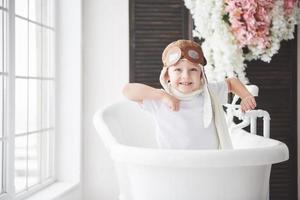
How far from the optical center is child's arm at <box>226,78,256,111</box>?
2164 mm

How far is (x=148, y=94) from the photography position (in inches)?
83.6

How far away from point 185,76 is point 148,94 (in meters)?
0.18

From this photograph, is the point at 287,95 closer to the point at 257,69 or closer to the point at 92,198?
the point at 257,69

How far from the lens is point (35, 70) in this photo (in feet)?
10.2

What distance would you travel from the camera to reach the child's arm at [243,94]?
2164mm

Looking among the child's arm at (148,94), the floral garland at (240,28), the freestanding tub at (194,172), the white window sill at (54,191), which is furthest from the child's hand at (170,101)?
the white window sill at (54,191)

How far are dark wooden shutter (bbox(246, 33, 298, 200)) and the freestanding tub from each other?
1234 millimetres

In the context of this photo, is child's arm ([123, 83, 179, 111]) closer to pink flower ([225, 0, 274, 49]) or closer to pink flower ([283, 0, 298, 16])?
pink flower ([225, 0, 274, 49])

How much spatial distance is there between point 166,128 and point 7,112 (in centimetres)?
90

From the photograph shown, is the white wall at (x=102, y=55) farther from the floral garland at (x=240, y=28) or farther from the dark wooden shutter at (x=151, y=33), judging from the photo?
the floral garland at (x=240, y=28)

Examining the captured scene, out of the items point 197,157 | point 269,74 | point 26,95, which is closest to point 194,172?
point 197,157

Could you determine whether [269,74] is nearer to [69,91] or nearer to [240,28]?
[240,28]

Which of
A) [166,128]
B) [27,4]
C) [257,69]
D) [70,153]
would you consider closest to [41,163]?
[70,153]

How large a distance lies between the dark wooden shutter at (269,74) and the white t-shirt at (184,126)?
120 centimetres
